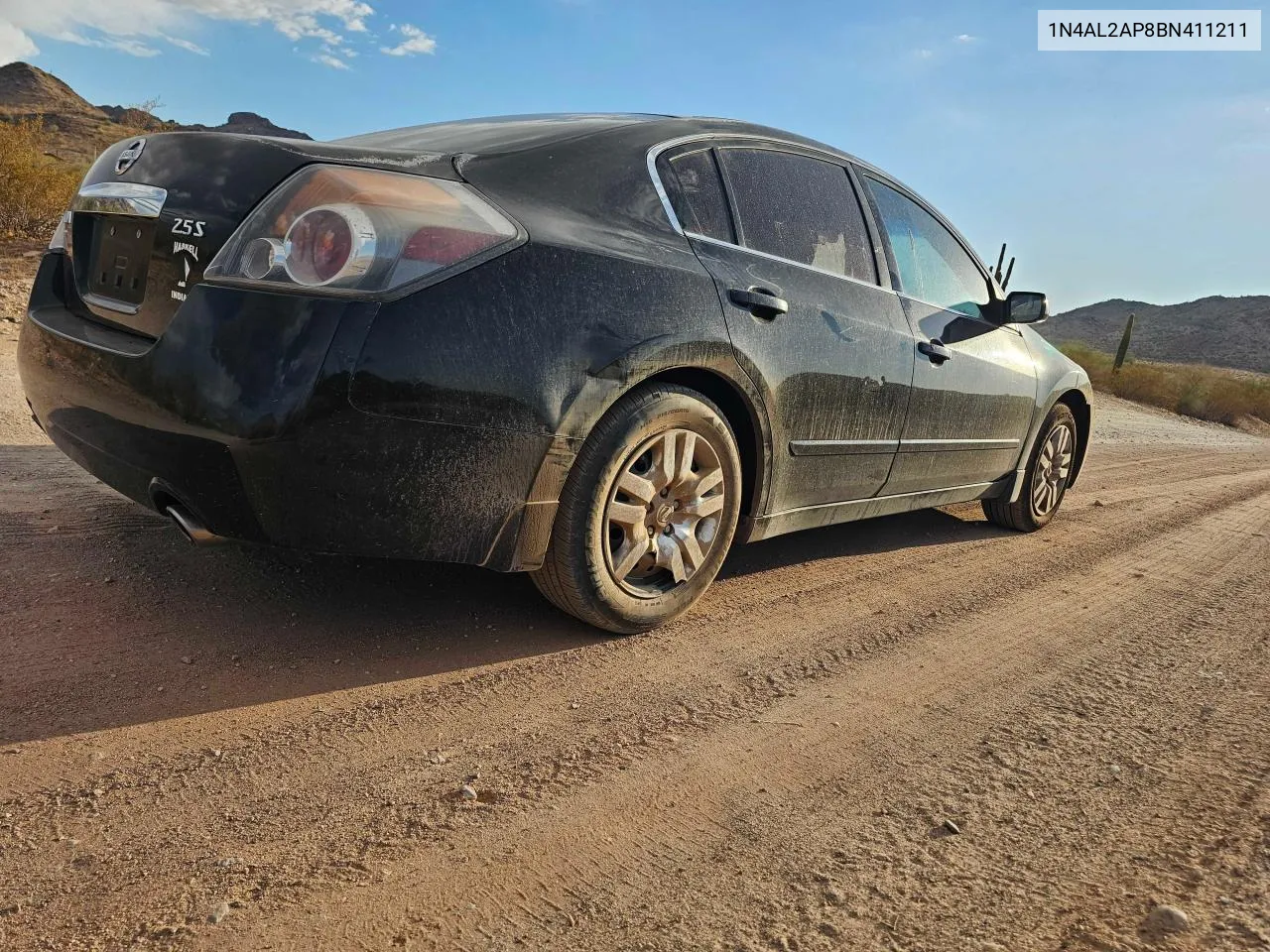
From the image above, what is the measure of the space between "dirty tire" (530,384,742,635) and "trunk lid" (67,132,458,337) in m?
0.83

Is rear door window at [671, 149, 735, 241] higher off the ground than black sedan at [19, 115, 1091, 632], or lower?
higher

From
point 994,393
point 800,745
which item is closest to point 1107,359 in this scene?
point 994,393

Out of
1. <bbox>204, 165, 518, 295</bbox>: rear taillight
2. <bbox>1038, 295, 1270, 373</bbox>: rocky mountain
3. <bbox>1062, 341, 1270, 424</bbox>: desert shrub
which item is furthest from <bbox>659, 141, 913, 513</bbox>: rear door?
<bbox>1038, 295, 1270, 373</bbox>: rocky mountain

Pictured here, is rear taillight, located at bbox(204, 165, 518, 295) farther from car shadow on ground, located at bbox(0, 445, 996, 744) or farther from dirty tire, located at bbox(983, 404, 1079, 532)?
dirty tire, located at bbox(983, 404, 1079, 532)

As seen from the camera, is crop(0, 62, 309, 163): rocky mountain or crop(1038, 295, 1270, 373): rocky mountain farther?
crop(1038, 295, 1270, 373): rocky mountain

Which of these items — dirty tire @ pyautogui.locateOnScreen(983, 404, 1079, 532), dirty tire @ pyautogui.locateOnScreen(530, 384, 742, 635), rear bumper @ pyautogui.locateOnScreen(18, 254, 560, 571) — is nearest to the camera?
rear bumper @ pyautogui.locateOnScreen(18, 254, 560, 571)

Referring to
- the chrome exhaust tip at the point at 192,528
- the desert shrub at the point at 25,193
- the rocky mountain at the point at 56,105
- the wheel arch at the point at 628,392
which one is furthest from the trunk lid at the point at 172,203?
the rocky mountain at the point at 56,105

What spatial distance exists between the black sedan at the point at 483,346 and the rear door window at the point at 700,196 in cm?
1

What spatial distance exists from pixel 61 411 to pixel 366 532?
1.07m

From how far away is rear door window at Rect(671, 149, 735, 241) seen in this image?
9.52 ft

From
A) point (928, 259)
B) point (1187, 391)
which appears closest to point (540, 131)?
point (928, 259)

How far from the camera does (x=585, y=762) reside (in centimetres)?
209

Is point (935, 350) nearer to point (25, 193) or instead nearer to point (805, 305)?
point (805, 305)

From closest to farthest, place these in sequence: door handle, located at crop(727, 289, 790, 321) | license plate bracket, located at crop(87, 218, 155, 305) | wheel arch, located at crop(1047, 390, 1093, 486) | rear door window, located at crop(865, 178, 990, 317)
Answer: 1. license plate bracket, located at crop(87, 218, 155, 305)
2. door handle, located at crop(727, 289, 790, 321)
3. rear door window, located at crop(865, 178, 990, 317)
4. wheel arch, located at crop(1047, 390, 1093, 486)
